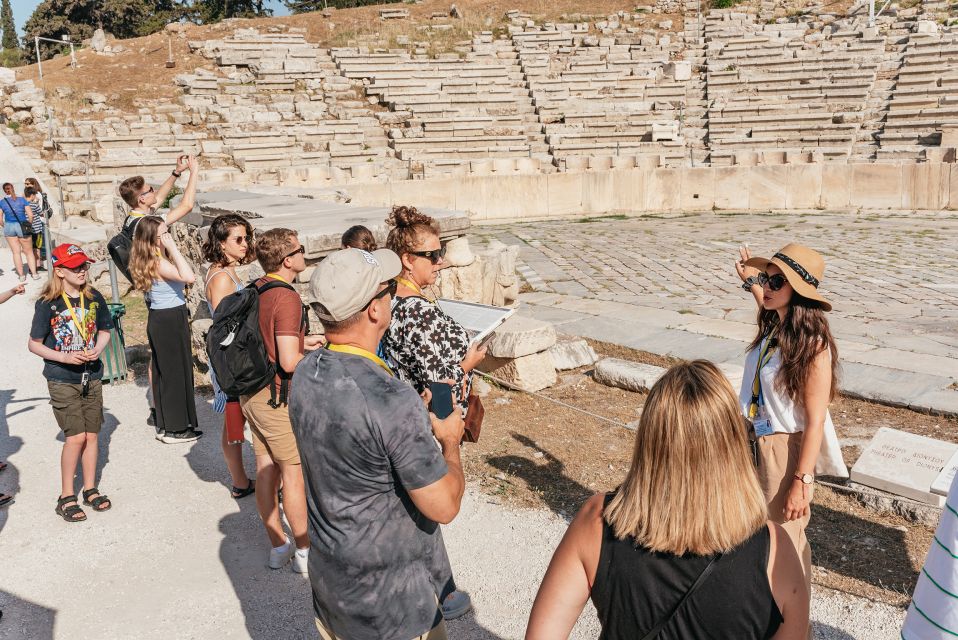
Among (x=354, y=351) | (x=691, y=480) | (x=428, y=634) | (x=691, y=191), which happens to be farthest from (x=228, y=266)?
(x=691, y=191)

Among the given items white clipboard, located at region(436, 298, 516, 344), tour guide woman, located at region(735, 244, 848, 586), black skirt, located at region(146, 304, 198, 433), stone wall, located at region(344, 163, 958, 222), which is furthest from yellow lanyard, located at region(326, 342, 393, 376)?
stone wall, located at region(344, 163, 958, 222)

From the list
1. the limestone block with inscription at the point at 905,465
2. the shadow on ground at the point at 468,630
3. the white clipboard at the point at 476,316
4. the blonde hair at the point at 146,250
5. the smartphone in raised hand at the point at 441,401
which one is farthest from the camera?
the blonde hair at the point at 146,250

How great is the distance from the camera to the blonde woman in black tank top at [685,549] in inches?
79.0

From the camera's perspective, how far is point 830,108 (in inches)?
910

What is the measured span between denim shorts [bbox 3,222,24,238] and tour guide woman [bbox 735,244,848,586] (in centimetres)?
1216

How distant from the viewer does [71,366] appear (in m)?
5.10

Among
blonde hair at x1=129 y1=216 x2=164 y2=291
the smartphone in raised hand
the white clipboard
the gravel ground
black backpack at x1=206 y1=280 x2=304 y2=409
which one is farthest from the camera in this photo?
blonde hair at x1=129 y1=216 x2=164 y2=291

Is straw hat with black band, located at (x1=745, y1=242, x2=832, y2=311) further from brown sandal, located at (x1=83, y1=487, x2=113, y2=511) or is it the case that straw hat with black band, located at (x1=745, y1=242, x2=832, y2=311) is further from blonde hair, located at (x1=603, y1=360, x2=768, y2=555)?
brown sandal, located at (x1=83, y1=487, x2=113, y2=511)

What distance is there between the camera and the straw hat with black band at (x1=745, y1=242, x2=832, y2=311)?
341cm

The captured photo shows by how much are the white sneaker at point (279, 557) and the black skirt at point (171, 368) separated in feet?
6.93

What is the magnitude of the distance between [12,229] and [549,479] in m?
10.6

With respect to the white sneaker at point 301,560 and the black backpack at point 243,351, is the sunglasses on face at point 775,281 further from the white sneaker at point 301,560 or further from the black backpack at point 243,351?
the white sneaker at point 301,560

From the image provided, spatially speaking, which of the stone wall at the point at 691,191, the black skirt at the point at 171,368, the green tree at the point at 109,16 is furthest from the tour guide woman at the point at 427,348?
the green tree at the point at 109,16

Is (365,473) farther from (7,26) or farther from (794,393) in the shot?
(7,26)
